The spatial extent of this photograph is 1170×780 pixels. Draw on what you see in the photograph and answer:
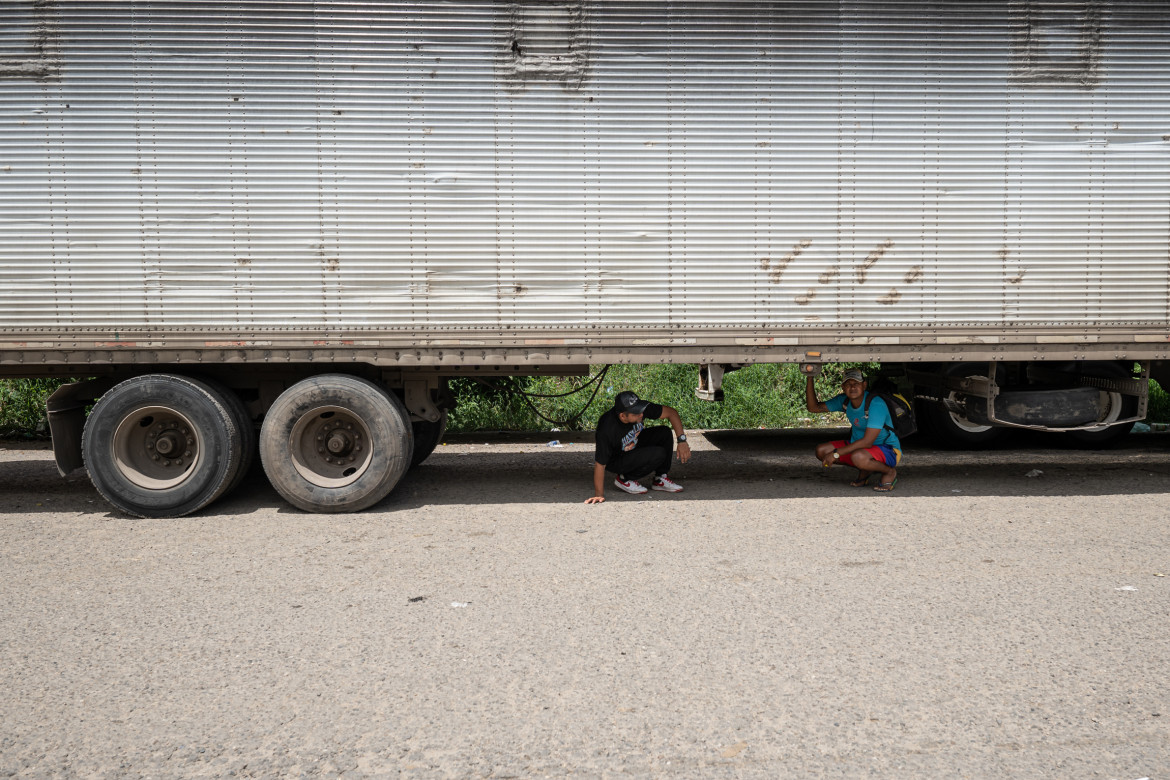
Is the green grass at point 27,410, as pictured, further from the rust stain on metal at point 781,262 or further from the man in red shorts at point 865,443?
the man in red shorts at point 865,443

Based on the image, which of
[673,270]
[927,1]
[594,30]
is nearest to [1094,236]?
[927,1]

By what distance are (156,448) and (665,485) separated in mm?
4310

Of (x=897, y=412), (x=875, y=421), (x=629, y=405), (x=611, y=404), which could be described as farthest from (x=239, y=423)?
(x=611, y=404)

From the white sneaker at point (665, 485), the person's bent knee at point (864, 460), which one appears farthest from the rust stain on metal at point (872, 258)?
the white sneaker at point (665, 485)

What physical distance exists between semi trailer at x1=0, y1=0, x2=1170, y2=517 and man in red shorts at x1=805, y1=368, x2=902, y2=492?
84 cm

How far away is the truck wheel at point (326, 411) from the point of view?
7062mm

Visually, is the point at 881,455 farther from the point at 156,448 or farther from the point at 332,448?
the point at 156,448

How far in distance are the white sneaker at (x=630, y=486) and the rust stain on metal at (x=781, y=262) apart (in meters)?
2.16

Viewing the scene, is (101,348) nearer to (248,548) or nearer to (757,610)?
(248,548)

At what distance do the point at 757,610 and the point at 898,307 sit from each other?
3521 mm

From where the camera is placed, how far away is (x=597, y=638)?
4336 mm

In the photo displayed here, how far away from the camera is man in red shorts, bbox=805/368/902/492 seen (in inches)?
308

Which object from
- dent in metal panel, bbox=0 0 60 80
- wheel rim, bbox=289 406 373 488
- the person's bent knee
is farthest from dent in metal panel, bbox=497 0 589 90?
the person's bent knee

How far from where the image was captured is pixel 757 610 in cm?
471
